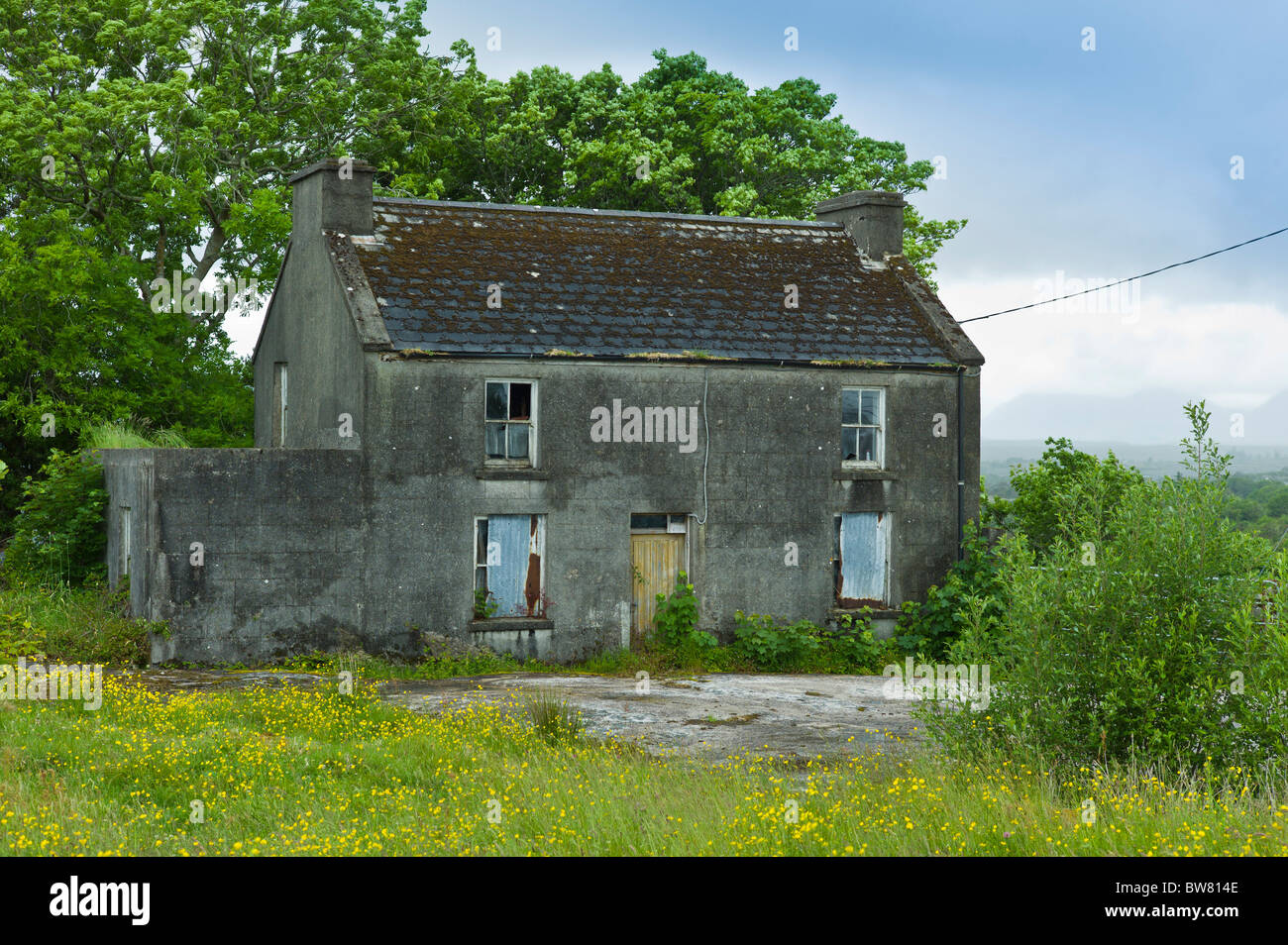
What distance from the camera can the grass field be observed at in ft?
26.7

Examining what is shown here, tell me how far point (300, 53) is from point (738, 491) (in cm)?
1870

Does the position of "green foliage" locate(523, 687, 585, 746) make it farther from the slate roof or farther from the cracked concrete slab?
the slate roof

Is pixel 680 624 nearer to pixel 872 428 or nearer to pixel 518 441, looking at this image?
pixel 518 441

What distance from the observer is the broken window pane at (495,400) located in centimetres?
1944

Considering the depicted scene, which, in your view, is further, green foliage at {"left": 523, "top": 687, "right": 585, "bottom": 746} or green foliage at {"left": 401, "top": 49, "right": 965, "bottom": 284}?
green foliage at {"left": 401, "top": 49, "right": 965, "bottom": 284}

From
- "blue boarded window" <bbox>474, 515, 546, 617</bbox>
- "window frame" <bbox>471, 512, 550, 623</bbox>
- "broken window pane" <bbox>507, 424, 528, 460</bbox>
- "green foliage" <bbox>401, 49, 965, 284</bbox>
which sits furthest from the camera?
"green foliage" <bbox>401, 49, 965, 284</bbox>

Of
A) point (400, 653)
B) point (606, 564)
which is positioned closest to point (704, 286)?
point (606, 564)

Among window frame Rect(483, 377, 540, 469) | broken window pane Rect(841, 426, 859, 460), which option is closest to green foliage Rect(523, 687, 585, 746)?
window frame Rect(483, 377, 540, 469)

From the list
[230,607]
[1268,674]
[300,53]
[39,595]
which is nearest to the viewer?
[1268,674]

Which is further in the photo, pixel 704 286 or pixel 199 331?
pixel 199 331

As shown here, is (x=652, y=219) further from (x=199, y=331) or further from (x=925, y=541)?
(x=199, y=331)

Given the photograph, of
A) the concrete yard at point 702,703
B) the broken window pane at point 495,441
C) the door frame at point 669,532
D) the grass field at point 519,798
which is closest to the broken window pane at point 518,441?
the broken window pane at point 495,441

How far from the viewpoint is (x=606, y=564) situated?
1980 centimetres

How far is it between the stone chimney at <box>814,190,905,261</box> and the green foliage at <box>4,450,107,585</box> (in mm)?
13687
